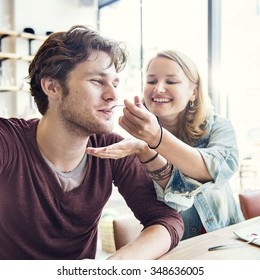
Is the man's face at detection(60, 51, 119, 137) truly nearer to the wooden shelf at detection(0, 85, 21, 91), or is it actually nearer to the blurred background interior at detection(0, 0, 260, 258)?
the blurred background interior at detection(0, 0, 260, 258)

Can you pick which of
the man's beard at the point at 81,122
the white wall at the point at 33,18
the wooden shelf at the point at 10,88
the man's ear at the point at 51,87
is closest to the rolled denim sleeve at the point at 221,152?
the man's beard at the point at 81,122

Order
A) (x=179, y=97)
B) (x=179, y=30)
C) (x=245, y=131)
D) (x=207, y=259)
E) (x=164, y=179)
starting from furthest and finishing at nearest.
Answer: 1. (x=179, y=30)
2. (x=245, y=131)
3. (x=179, y=97)
4. (x=164, y=179)
5. (x=207, y=259)

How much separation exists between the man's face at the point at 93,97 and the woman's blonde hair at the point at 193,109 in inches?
10.6

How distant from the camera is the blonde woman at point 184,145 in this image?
73cm

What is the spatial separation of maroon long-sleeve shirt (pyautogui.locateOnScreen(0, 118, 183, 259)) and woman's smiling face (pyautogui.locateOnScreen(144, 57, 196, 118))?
243mm

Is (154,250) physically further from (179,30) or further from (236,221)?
(179,30)

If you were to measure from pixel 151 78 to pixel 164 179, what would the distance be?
1.08 ft

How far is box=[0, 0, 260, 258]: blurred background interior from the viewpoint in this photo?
4.43ft

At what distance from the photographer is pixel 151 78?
38.9 inches

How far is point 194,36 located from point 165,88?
2.53 feet

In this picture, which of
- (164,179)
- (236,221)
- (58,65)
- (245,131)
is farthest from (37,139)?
(245,131)

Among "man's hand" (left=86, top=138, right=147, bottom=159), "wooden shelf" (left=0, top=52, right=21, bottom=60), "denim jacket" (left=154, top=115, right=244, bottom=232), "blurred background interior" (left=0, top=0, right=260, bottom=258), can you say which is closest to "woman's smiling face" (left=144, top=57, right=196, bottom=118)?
"denim jacket" (left=154, top=115, right=244, bottom=232)

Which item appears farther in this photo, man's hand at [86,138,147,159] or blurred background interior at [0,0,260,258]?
blurred background interior at [0,0,260,258]

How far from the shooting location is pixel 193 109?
A: 1005 mm
